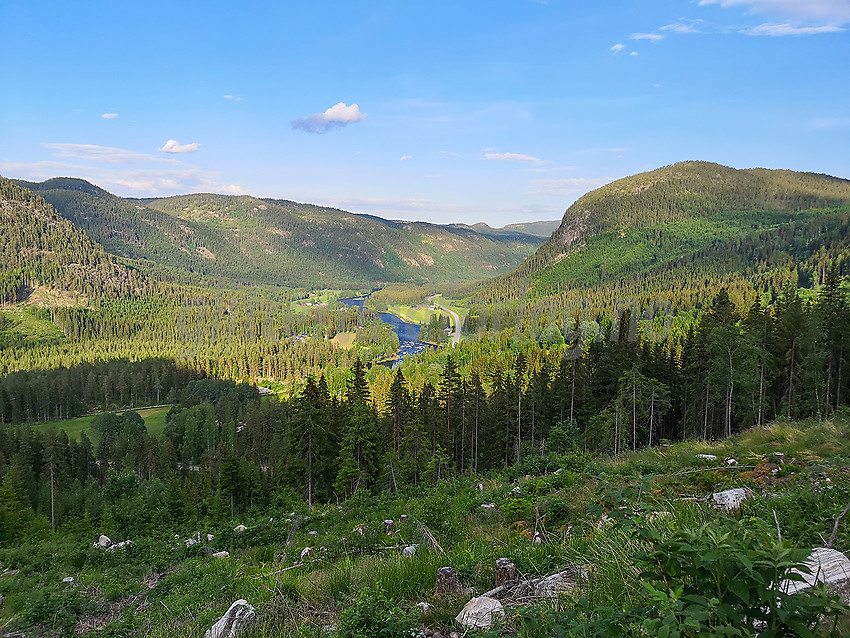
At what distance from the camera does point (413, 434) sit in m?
39.4

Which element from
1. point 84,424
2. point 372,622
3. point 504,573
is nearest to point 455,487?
point 504,573

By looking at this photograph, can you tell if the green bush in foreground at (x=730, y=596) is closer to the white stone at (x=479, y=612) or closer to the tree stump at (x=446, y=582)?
the white stone at (x=479, y=612)

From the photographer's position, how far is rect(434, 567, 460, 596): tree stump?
5.34m

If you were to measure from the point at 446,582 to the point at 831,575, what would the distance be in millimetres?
3693

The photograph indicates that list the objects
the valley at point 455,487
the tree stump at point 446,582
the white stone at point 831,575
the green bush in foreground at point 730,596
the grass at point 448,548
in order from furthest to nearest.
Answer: the tree stump at point 446,582 → the grass at point 448,548 → the valley at point 455,487 → the white stone at point 831,575 → the green bush in foreground at point 730,596

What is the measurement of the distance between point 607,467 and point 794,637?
1245 centimetres

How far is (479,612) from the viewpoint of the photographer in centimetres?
438

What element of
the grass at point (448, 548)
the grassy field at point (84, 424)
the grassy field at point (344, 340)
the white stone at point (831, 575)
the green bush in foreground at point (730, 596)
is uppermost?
the green bush in foreground at point (730, 596)

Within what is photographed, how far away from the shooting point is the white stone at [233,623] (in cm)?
505

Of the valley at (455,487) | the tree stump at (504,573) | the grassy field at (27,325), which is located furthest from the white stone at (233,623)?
the grassy field at (27,325)

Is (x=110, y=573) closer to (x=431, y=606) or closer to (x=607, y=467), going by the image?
(x=431, y=606)

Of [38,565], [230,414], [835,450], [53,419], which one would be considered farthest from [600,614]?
[53,419]

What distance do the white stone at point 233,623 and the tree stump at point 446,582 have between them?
2.18m

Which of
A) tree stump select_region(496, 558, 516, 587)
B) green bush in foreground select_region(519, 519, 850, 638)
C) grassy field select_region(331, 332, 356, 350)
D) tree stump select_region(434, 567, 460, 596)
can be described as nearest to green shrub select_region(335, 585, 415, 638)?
tree stump select_region(434, 567, 460, 596)
